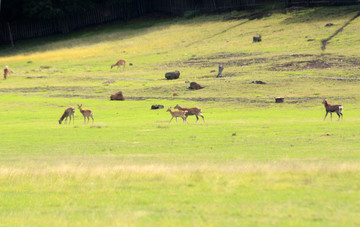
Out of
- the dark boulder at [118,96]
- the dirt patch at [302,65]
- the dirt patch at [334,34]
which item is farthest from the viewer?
the dirt patch at [334,34]

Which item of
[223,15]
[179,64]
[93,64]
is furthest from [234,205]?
[223,15]

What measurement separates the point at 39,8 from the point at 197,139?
69.1m

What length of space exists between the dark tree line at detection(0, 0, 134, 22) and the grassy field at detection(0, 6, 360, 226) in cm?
1699

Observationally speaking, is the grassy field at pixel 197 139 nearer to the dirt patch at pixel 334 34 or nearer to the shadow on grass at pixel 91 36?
the dirt patch at pixel 334 34

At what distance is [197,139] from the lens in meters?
26.9

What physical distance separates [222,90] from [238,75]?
23.0ft

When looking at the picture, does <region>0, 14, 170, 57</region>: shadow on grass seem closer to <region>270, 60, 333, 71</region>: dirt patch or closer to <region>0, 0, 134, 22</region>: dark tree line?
<region>0, 0, 134, 22</region>: dark tree line

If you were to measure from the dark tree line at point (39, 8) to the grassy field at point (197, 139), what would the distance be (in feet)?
55.8

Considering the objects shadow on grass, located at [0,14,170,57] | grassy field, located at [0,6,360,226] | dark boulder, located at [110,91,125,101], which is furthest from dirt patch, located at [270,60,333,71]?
shadow on grass, located at [0,14,170,57]

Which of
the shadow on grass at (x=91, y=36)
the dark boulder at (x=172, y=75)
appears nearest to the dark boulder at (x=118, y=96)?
the dark boulder at (x=172, y=75)

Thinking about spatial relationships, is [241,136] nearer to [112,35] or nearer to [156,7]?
[112,35]

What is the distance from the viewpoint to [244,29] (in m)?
78.8

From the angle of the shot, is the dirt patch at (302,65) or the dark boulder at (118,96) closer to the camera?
the dark boulder at (118,96)

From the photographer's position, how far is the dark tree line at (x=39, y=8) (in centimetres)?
9031
